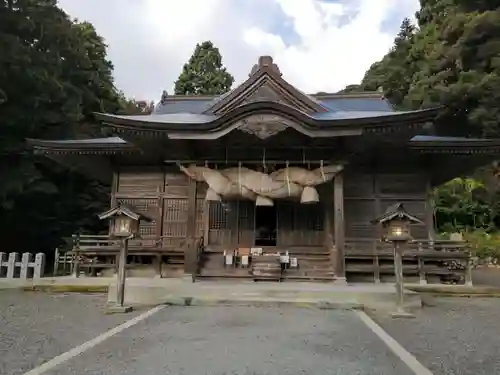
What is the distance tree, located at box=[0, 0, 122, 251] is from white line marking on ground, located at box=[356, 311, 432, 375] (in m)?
14.0

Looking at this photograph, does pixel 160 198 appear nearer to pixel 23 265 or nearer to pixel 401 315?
pixel 23 265

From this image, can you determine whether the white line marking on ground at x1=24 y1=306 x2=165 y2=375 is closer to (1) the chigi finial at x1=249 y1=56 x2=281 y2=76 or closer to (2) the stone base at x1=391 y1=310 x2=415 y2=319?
(2) the stone base at x1=391 y1=310 x2=415 y2=319

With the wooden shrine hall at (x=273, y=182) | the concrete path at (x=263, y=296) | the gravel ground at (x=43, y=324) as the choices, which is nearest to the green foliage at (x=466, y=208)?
the wooden shrine hall at (x=273, y=182)

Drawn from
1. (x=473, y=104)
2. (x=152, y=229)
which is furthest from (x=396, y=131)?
(x=473, y=104)

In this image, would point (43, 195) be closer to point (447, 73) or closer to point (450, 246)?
point (450, 246)

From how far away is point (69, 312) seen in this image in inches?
290

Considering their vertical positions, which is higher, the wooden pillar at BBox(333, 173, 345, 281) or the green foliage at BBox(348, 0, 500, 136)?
the green foliage at BBox(348, 0, 500, 136)

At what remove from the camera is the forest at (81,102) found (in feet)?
53.7

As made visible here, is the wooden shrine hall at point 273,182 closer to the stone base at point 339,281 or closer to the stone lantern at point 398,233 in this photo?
the stone base at point 339,281

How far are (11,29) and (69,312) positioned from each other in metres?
13.8

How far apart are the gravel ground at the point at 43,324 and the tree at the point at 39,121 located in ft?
27.9

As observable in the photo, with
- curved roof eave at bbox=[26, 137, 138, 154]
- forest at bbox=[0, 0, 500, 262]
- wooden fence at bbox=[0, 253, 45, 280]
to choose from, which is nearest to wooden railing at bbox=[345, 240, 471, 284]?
curved roof eave at bbox=[26, 137, 138, 154]

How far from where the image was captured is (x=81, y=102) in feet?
64.2

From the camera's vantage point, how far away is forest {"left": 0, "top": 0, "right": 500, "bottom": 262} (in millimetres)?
16359
